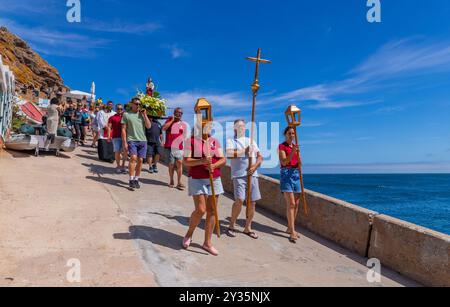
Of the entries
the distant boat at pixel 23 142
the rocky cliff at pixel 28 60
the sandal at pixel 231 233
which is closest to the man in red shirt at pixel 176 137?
the sandal at pixel 231 233

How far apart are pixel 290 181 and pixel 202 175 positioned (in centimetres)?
197

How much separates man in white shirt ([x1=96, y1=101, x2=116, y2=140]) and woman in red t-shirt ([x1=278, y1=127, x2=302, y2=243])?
799cm

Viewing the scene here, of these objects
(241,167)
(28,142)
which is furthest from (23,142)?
(241,167)

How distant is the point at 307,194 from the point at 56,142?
25.6 ft

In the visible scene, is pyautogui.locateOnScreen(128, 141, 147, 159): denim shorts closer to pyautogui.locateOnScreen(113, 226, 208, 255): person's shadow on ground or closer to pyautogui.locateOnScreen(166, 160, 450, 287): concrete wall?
pyautogui.locateOnScreen(113, 226, 208, 255): person's shadow on ground

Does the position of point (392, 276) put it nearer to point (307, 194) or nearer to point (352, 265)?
point (352, 265)

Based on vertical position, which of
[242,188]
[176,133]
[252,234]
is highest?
[176,133]

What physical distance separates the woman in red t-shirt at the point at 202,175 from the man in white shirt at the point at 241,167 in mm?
1029

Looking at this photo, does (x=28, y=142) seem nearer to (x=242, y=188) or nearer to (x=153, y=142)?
(x=153, y=142)

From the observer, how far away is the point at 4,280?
3193 millimetres

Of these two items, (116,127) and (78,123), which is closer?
(116,127)

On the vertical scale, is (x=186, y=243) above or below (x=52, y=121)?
below

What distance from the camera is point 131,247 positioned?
13.9ft
